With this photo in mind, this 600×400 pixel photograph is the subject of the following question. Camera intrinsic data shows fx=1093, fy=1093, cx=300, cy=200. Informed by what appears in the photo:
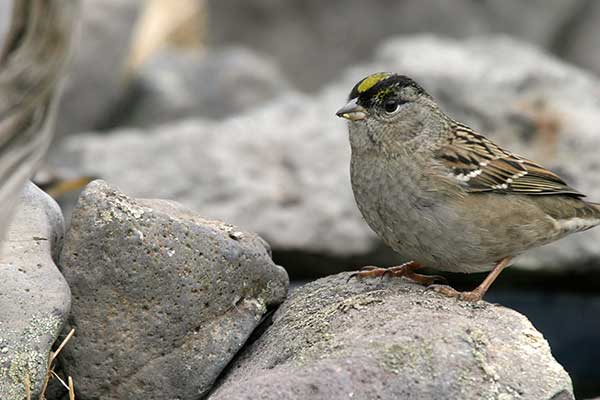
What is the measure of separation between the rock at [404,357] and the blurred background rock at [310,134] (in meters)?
3.10

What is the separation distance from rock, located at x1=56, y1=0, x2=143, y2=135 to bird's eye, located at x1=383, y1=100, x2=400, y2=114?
5575mm

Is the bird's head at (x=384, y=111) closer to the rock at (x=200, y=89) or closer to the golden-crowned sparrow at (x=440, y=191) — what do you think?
the golden-crowned sparrow at (x=440, y=191)

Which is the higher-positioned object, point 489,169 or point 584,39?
point 584,39

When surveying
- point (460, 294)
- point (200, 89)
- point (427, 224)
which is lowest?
point (200, 89)

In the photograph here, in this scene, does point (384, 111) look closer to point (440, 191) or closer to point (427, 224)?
point (440, 191)

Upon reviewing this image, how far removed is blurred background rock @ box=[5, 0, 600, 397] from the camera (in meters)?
7.91

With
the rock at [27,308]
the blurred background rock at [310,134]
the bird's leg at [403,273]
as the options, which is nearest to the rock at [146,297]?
the rock at [27,308]

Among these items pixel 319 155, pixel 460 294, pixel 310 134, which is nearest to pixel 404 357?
pixel 460 294

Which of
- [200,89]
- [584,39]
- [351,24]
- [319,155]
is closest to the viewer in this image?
[319,155]

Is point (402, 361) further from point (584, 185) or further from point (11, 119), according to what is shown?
point (584, 185)

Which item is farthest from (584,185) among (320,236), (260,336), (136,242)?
(136,242)

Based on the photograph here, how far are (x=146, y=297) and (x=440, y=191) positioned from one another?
1476 millimetres

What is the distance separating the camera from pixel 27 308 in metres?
4.30

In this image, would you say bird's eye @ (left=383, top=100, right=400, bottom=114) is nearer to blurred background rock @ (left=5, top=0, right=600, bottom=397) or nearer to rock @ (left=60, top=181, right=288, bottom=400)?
rock @ (left=60, top=181, right=288, bottom=400)
